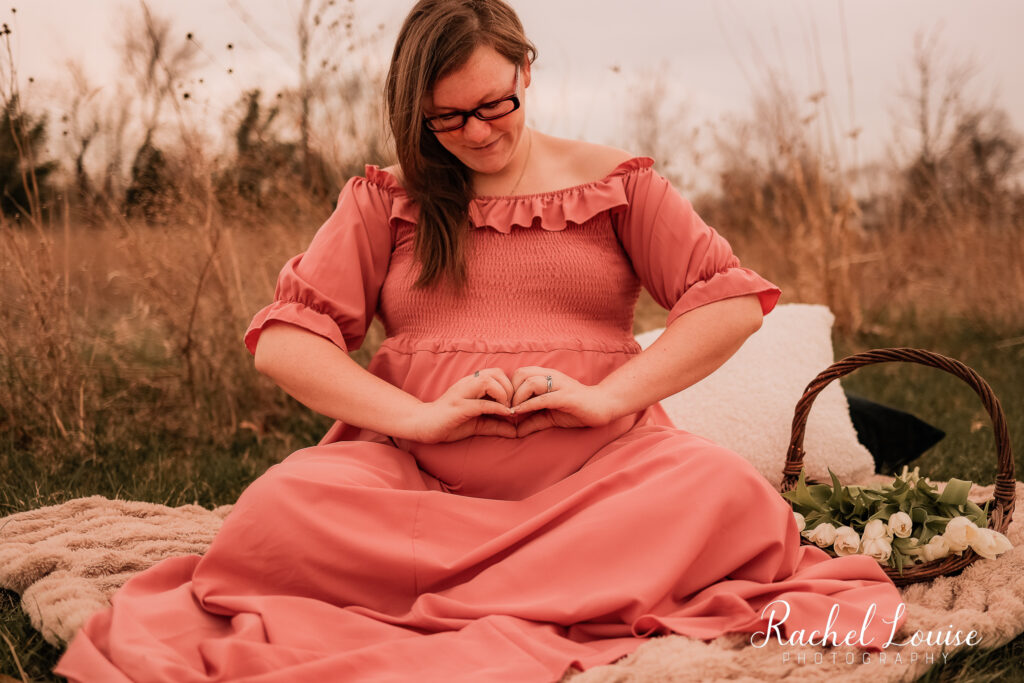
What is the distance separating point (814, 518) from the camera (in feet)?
7.98

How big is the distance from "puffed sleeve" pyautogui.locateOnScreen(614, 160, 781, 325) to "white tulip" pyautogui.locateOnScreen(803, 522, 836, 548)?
0.56 metres

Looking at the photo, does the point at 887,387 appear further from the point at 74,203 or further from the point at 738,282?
the point at 74,203

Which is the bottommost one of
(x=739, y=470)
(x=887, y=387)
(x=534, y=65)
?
(x=887, y=387)

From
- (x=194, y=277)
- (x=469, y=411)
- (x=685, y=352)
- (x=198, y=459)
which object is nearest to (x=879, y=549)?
(x=685, y=352)

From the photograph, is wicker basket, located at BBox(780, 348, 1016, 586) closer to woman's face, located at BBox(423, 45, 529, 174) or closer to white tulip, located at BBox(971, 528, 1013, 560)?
white tulip, located at BBox(971, 528, 1013, 560)

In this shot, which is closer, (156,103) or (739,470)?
(739,470)

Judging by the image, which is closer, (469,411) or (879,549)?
(469,411)

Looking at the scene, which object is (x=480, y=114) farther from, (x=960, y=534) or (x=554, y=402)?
(x=960, y=534)

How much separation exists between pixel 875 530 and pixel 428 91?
1.51m

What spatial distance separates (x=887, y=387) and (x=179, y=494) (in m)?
3.61

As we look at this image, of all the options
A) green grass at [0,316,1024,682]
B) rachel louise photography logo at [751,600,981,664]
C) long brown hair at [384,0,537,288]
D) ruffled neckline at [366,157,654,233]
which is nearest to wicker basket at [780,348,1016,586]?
green grass at [0,316,1024,682]

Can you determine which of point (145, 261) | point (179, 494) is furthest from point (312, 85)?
point (179, 494)

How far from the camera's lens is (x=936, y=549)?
2.23 m

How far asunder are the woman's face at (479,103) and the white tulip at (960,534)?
1404mm
